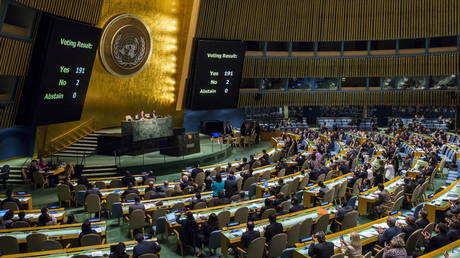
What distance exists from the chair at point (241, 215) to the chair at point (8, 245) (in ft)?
15.2

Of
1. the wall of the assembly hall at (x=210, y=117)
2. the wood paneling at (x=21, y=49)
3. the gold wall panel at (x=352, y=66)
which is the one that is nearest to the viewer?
the wood paneling at (x=21, y=49)

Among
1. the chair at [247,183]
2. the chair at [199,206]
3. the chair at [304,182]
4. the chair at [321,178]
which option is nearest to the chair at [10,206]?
the chair at [199,206]

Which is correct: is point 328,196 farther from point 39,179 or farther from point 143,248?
point 39,179

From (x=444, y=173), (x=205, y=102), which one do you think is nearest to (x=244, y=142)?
(x=205, y=102)

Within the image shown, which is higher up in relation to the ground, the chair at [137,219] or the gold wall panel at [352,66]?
the gold wall panel at [352,66]

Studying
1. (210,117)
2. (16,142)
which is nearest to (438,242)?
(16,142)

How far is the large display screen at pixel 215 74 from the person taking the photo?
23953 millimetres

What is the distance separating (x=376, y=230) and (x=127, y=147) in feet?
42.8

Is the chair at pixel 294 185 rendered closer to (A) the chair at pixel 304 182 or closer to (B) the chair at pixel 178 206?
(A) the chair at pixel 304 182

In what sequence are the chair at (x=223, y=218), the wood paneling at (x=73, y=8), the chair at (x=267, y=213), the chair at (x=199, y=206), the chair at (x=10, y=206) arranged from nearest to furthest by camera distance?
the chair at (x=223, y=218) < the chair at (x=267, y=213) < the chair at (x=199, y=206) < the chair at (x=10, y=206) < the wood paneling at (x=73, y=8)

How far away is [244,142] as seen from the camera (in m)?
26.6

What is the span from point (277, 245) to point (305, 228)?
3.36ft

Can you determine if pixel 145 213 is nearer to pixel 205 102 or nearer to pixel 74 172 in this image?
pixel 74 172

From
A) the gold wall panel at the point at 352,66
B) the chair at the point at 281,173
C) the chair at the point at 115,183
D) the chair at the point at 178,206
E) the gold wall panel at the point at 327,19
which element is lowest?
the chair at the point at 178,206
